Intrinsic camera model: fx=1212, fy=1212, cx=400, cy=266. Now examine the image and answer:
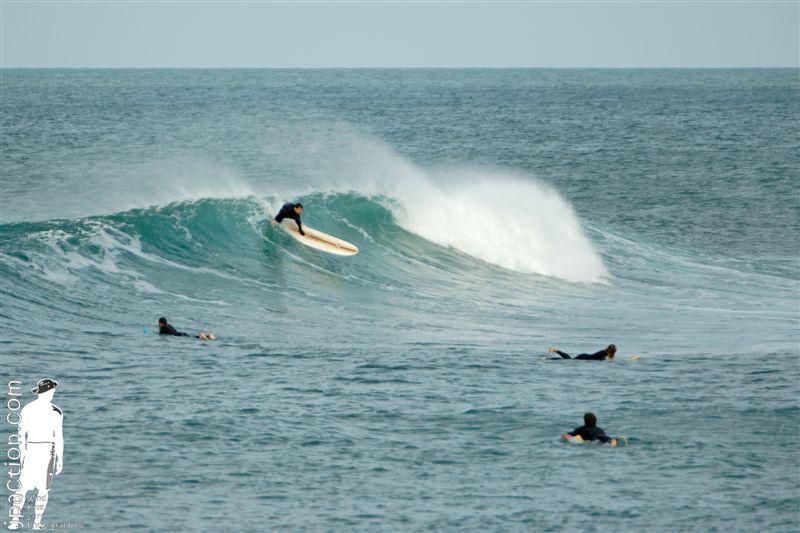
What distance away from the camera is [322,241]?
3206cm

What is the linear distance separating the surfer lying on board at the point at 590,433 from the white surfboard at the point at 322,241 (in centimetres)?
1536

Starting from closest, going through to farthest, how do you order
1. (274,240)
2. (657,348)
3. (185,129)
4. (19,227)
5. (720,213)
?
1. (657,348)
2. (19,227)
3. (274,240)
4. (720,213)
5. (185,129)

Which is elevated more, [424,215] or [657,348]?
[424,215]

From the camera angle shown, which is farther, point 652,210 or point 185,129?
point 185,129

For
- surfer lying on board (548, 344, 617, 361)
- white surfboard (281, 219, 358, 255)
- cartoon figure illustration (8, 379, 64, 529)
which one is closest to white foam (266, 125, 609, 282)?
white surfboard (281, 219, 358, 255)

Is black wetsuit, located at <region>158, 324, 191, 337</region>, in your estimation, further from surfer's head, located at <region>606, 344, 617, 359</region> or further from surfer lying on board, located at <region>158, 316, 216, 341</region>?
surfer's head, located at <region>606, 344, 617, 359</region>

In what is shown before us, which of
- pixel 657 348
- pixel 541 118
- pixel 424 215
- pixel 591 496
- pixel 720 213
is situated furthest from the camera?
pixel 541 118

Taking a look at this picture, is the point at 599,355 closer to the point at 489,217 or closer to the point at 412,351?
the point at 412,351

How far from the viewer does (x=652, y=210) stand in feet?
158

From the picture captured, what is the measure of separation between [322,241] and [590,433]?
15.9 metres

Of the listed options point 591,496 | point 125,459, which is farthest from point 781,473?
point 125,459

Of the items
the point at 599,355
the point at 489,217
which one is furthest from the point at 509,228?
A: the point at 599,355

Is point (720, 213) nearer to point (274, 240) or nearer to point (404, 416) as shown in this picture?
point (274, 240)

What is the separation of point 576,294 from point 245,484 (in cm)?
1663
